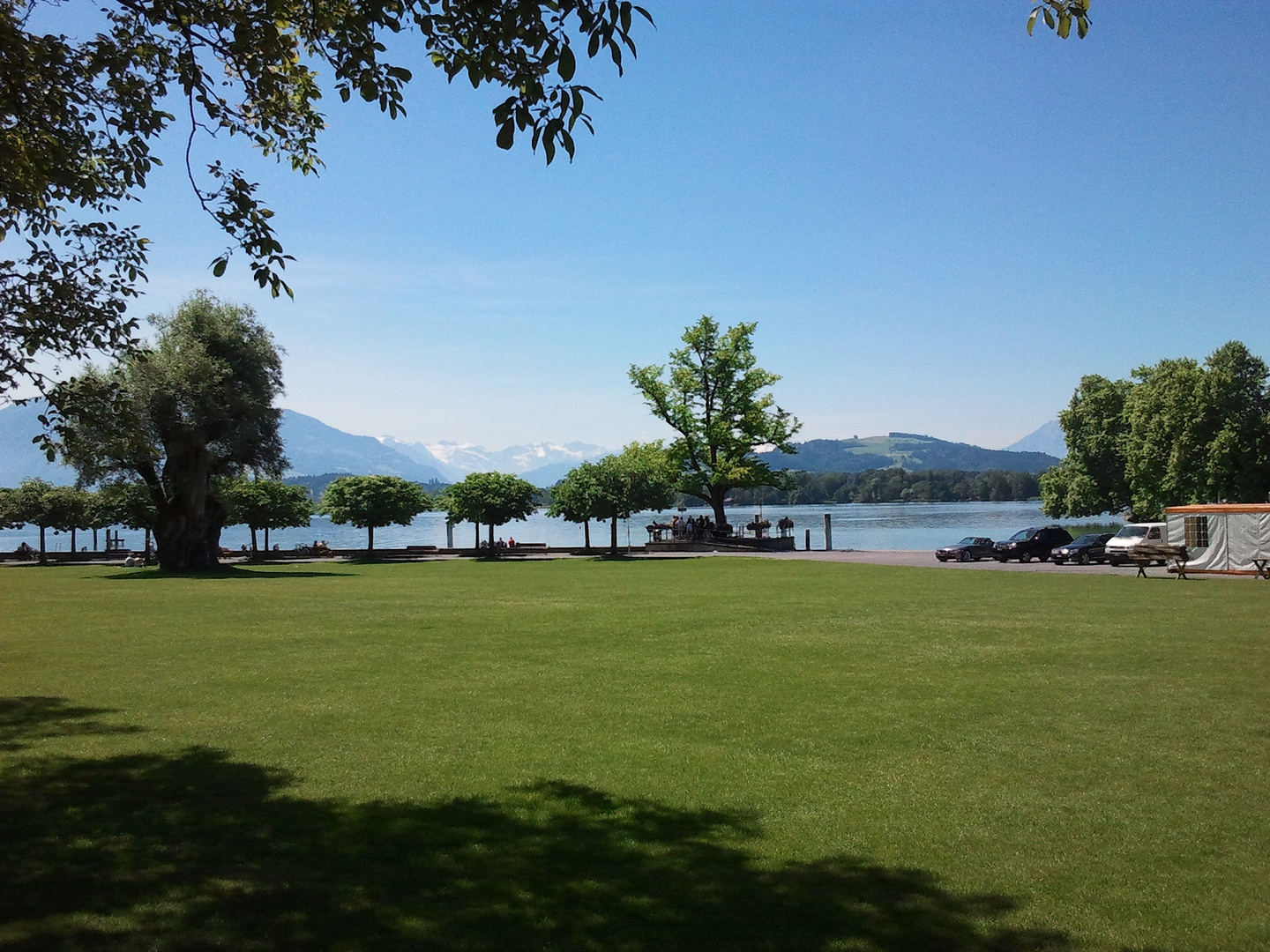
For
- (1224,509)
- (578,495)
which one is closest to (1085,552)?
(1224,509)

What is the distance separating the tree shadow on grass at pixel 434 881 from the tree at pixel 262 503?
49.8 m

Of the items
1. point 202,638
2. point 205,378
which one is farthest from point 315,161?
point 205,378

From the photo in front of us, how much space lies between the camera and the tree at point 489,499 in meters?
53.7

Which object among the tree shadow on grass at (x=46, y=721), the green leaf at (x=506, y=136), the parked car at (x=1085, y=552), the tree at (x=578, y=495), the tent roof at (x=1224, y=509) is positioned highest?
the green leaf at (x=506, y=136)

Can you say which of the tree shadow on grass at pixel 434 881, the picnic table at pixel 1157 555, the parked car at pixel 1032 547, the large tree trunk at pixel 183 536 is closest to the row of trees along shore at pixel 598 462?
the large tree trunk at pixel 183 536

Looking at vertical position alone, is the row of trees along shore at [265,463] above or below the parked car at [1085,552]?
above

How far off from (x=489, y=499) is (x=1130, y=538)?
34.0m

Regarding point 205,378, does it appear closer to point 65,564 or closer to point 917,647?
point 65,564

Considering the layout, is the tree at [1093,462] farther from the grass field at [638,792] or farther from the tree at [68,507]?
the tree at [68,507]

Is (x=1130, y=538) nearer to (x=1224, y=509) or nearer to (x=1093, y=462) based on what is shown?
(x=1224, y=509)

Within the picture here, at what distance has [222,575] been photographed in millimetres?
38250

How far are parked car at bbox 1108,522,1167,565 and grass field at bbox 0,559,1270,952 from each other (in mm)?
24317

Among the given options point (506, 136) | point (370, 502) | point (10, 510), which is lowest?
point (370, 502)

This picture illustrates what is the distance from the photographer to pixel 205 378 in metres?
38.7
